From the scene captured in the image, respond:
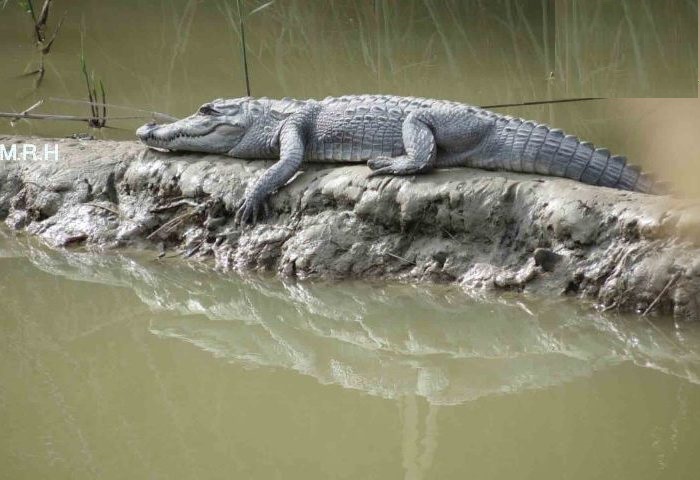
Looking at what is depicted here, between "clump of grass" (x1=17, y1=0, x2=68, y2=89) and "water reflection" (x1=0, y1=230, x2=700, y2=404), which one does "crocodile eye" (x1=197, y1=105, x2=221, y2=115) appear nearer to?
"water reflection" (x1=0, y1=230, x2=700, y2=404)

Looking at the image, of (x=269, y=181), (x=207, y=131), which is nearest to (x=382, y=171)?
(x=269, y=181)

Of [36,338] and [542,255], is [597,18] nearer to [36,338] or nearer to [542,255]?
[542,255]

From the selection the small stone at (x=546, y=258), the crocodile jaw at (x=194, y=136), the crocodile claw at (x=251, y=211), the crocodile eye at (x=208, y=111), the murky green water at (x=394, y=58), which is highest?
the crocodile eye at (x=208, y=111)

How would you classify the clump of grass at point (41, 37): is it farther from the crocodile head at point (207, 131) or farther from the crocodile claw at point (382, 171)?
the crocodile claw at point (382, 171)

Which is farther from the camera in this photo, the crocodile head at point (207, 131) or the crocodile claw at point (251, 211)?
the crocodile head at point (207, 131)

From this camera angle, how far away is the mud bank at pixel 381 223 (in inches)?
207

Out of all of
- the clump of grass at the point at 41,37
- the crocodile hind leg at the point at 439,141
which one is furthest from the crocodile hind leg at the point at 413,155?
the clump of grass at the point at 41,37

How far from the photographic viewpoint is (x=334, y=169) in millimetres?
6715

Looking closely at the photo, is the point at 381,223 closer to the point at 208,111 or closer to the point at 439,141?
the point at 439,141

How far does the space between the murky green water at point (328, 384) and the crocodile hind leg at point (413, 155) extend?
793mm

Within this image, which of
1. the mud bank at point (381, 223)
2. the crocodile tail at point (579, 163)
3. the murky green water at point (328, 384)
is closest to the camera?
the murky green water at point (328, 384)

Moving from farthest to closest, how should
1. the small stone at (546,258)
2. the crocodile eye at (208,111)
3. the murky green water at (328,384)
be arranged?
the crocodile eye at (208,111)
the small stone at (546,258)
the murky green water at (328,384)

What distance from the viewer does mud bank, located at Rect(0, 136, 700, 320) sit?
5262 mm

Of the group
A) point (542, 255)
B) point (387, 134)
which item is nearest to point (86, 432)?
point (542, 255)
